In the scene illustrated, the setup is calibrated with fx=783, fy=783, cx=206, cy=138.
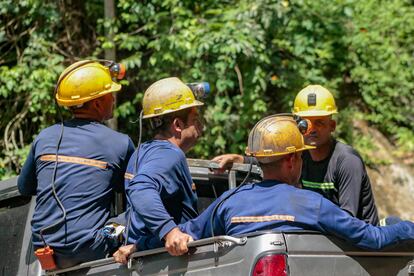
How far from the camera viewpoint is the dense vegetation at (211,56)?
337 inches

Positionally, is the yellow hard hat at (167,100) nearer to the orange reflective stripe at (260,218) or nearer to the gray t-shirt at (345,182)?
the orange reflective stripe at (260,218)

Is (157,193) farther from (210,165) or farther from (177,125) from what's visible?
(210,165)

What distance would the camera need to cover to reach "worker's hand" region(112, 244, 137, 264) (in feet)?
13.0

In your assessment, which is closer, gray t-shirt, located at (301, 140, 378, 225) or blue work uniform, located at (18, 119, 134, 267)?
blue work uniform, located at (18, 119, 134, 267)

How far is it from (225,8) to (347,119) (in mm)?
2260

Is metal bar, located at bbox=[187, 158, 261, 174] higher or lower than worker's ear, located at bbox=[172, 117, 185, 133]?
lower

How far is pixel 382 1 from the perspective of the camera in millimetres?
11109

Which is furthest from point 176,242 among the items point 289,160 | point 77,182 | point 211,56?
point 211,56

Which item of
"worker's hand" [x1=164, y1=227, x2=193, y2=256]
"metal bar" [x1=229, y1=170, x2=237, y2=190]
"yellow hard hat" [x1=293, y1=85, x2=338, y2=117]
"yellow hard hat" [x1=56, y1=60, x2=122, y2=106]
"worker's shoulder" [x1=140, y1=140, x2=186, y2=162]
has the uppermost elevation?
"yellow hard hat" [x1=56, y1=60, x2=122, y2=106]

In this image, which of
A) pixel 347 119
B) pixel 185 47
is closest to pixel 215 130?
pixel 185 47

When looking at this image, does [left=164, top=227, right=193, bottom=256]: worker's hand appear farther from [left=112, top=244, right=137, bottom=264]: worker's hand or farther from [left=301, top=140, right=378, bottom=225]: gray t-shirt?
[left=301, top=140, right=378, bottom=225]: gray t-shirt

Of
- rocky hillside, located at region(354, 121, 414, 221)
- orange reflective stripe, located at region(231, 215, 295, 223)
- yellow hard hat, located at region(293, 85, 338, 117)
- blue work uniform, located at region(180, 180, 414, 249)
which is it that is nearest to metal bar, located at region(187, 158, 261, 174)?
yellow hard hat, located at region(293, 85, 338, 117)

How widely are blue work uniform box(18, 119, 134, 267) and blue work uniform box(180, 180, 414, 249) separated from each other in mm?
892

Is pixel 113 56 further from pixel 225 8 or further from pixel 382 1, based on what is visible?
pixel 382 1
